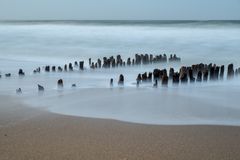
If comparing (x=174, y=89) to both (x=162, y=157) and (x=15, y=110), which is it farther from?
(x=162, y=157)

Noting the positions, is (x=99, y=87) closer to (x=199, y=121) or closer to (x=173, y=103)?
(x=173, y=103)

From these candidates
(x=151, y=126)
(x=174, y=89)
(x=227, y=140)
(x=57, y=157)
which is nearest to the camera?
(x=57, y=157)

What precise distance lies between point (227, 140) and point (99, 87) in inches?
152

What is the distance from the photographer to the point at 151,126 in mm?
4816

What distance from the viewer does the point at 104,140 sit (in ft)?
13.7

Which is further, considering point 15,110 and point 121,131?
point 15,110

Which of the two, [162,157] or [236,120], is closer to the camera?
[162,157]

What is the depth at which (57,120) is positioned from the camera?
500cm

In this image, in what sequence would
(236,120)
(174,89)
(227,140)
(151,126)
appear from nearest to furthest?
(227,140), (151,126), (236,120), (174,89)

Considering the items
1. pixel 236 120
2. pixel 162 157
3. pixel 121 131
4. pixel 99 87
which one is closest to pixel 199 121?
pixel 236 120

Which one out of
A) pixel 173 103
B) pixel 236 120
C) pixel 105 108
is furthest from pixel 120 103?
pixel 236 120

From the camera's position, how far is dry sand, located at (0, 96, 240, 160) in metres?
3.75

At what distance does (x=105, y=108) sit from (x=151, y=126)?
1.13 meters

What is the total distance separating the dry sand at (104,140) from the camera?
3.75 m
